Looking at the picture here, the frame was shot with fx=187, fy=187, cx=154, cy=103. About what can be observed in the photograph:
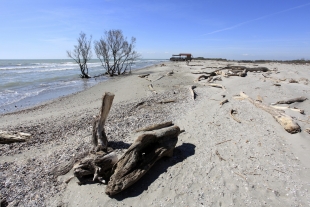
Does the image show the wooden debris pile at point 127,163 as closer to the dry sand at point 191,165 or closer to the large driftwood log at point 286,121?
the dry sand at point 191,165

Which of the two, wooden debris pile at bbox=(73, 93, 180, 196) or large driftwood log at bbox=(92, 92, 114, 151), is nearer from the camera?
wooden debris pile at bbox=(73, 93, 180, 196)

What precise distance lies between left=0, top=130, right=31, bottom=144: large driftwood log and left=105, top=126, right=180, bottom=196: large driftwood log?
4.17 metres

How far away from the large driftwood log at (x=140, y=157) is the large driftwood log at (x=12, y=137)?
417 centimetres

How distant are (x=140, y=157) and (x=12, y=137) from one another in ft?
15.8

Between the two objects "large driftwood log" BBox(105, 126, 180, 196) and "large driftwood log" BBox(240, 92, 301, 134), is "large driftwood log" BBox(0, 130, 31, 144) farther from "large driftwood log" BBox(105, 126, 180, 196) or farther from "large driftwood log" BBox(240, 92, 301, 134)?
"large driftwood log" BBox(240, 92, 301, 134)

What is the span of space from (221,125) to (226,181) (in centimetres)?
312

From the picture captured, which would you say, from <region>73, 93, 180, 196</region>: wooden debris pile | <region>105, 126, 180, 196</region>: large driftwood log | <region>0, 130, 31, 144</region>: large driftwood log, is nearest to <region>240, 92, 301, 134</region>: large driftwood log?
<region>105, 126, 180, 196</region>: large driftwood log

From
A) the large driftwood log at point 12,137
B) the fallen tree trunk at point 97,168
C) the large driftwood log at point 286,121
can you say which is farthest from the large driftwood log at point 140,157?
the large driftwood log at point 12,137

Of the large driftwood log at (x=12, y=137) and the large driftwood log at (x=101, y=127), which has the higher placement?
the large driftwood log at (x=101, y=127)

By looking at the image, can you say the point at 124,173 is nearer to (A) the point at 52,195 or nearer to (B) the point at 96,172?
(B) the point at 96,172

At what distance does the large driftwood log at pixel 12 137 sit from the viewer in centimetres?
606

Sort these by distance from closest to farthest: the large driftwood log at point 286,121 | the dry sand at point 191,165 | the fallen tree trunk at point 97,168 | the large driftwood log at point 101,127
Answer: the dry sand at point 191,165 → the fallen tree trunk at point 97,168 → the large driftwood log at point 101,127 → the large driftwood log at point 286,121

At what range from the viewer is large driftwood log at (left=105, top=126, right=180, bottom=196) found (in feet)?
12.4

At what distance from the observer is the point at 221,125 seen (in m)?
6.82
